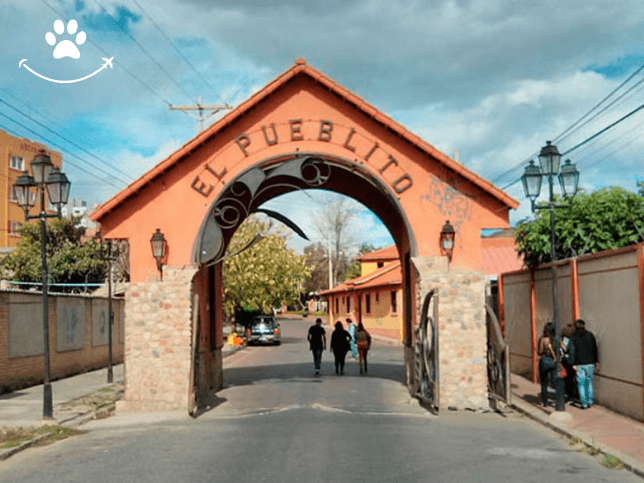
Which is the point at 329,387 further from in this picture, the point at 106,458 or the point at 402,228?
the point at 106,458

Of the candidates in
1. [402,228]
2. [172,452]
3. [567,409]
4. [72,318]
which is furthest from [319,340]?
[172,452]

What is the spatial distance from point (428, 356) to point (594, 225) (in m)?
8.42

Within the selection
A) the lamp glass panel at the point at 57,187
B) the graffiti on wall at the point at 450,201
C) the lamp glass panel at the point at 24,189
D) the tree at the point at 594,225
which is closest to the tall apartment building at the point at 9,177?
the tree at the point at 594,225

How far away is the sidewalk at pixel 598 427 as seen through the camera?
1002 centimetres

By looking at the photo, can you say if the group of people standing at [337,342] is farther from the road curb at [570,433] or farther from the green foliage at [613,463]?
the green foliage at [613,463]

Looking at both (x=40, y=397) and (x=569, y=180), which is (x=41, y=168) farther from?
(x=569, y=180)

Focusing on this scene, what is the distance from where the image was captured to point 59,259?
40688 millimetres

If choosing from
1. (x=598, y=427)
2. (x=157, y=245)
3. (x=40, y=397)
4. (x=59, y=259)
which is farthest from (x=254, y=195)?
(x=59, y=259)

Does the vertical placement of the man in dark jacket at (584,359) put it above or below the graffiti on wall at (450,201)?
below

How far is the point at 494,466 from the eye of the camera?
31.2 ft

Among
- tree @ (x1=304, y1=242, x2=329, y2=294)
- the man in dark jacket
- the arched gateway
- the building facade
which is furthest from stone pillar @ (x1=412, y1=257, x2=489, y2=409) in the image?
tree @ (x1=304, y1=242, x2=329, y2=294)

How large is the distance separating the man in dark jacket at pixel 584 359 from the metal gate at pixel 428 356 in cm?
257

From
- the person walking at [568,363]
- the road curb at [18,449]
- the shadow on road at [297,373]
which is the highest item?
the person walking at [568,363]

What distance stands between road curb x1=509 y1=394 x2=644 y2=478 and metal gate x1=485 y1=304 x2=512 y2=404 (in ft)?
1.40
